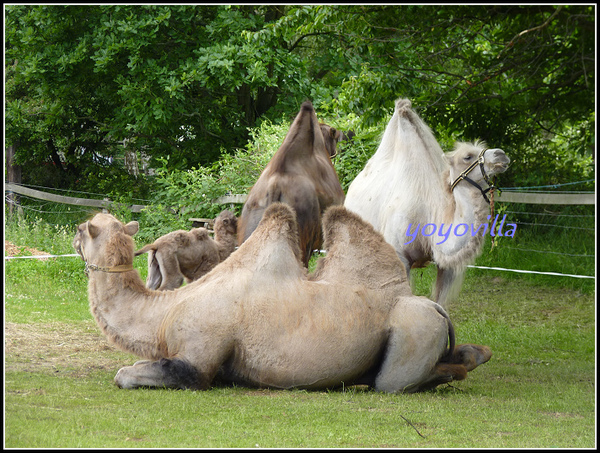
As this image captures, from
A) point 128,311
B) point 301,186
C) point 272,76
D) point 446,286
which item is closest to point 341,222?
point 301,186

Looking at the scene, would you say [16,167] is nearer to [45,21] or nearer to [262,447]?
[45,21]

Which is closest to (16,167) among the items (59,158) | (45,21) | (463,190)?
(59,158)

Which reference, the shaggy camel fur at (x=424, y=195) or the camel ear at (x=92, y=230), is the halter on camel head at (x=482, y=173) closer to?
the shaggy camel fur at (x=424, y=195)

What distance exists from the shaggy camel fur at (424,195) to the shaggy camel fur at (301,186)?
59 cm

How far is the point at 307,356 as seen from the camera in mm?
5566

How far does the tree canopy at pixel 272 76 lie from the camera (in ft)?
29.7

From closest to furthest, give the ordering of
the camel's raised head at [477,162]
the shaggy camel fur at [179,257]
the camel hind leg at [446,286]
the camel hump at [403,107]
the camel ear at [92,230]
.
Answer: the camel ear at [92,230] < the camel's raised head at [477,162] < the shaggy camel fur at [179,257] < the camel hind leg at [446,286] < the camel hump at [403,107]

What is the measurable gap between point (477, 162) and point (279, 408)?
3.11 metres

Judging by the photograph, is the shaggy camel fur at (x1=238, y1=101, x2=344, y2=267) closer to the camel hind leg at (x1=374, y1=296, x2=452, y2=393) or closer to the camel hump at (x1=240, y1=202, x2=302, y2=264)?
the camel hump at (x1=240, y1=202, x2=302, y2=264)

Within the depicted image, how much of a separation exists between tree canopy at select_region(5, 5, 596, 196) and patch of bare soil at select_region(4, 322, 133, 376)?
4.36m

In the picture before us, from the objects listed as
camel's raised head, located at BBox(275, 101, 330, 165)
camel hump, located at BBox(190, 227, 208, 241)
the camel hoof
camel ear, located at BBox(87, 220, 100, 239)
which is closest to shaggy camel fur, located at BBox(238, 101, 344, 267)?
camel's raised head, located at BBox(275, 101, 330, 165)

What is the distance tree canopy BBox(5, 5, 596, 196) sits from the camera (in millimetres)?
9055

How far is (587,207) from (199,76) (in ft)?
23.1

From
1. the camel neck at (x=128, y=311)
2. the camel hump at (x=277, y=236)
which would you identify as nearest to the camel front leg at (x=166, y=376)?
the camel neck at (x=128, y=311)
